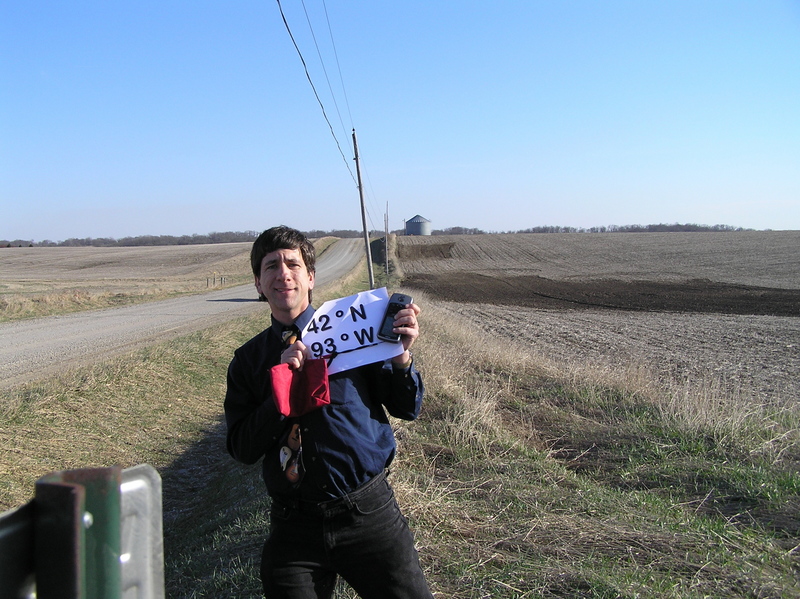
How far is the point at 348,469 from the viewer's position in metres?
2.06

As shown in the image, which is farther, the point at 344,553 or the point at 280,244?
the point at 280,244

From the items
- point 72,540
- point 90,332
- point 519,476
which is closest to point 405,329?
point 72,540

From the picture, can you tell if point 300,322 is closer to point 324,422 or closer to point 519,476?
point 324,422

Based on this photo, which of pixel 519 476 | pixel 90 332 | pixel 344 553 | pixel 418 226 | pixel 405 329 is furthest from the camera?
pixel 418 226

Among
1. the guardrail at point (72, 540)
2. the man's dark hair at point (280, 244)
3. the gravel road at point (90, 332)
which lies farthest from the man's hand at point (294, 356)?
the gravel road at point (90, 332)

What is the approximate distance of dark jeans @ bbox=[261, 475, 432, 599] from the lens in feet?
6.57

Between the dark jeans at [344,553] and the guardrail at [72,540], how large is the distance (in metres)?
1.25

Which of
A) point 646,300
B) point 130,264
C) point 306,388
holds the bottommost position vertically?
point 646,300

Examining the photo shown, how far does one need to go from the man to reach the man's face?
0.04 meters

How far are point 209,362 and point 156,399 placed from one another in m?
2.23

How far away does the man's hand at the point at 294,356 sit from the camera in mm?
2098

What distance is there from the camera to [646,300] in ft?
95.7

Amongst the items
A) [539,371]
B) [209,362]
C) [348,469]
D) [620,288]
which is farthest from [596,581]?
[620,288]

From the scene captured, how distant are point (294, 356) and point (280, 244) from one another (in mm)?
538
